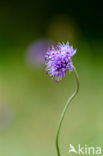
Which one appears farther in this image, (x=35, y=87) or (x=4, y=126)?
(x=35, y=87)

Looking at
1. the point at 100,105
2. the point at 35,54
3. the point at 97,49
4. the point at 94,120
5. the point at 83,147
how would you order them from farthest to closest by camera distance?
the point at 97,49 → the point at 35,54 → the point at 100,105 → the point at 94,120 → the point at 83,147

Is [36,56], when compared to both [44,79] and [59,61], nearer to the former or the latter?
A: [44,79]

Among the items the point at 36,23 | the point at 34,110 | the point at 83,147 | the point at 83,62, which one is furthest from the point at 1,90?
the point at 36,23

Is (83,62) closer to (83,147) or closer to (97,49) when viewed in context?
(97,49)

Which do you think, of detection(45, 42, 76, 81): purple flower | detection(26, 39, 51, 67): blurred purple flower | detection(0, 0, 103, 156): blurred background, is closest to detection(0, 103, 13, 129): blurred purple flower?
detection(0, 0, 103, 156): blurred background

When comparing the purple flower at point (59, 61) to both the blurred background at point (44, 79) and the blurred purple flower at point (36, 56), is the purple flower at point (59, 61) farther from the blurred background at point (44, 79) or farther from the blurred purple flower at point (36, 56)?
the blurred purple flower at point (36, 56)

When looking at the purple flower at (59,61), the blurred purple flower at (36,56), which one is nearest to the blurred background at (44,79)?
the blurred purple flower at (36,56)

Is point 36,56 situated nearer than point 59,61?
No

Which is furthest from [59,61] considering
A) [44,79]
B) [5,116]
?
[44,79]
